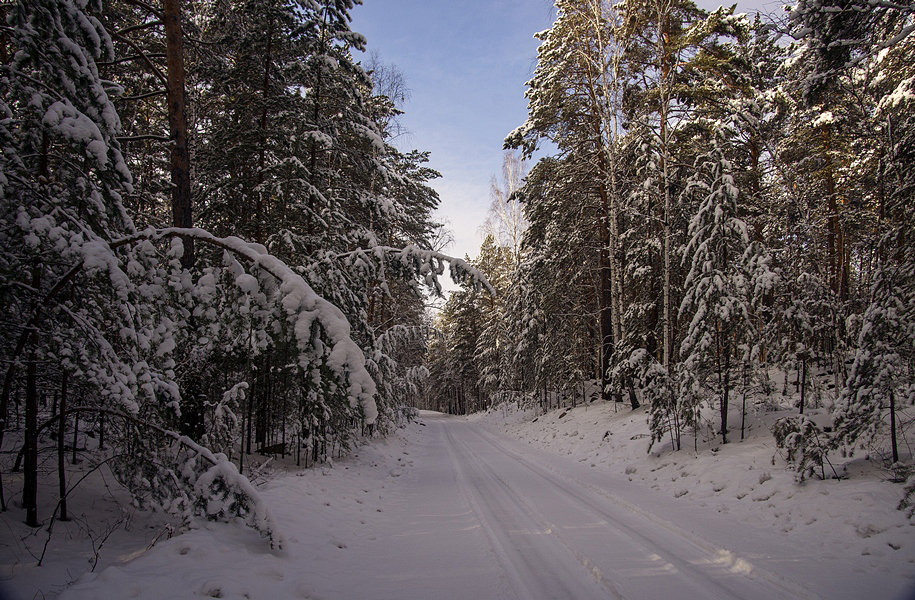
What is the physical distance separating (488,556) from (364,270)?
4.86 m

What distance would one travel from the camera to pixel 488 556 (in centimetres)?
502

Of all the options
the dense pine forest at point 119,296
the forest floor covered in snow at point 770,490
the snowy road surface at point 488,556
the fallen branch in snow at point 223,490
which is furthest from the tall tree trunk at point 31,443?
the forest floor covered in snow at point 770,490

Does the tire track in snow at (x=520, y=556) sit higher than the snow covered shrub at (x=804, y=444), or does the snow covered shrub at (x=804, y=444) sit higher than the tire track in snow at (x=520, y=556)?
the snow covered shrub at (x=804, y=444)

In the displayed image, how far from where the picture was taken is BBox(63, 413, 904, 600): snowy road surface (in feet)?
12.9

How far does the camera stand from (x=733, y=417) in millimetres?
10102

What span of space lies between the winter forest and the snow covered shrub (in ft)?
0.18

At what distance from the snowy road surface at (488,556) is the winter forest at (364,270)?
0.09m

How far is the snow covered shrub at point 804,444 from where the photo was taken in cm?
636

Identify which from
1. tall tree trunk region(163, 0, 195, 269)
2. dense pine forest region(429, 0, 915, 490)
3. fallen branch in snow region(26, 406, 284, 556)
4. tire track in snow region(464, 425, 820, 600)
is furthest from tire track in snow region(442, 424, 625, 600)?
tall tree trunk region(163, 0, 195, 269)

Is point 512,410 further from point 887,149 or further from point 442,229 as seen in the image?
point 887,149

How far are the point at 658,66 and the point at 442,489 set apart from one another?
13066 millimetres

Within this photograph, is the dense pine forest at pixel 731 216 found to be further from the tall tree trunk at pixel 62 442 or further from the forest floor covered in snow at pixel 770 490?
the tall tree trunk at pixel 62 442

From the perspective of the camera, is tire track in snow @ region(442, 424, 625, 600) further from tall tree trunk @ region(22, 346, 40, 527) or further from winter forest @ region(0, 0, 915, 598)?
tall tree trunk @ region(22, 346, 40, 527)

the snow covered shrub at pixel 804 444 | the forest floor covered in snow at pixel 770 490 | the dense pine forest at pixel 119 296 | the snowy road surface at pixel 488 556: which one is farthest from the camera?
the snow covered shrub at pixel 804 444
